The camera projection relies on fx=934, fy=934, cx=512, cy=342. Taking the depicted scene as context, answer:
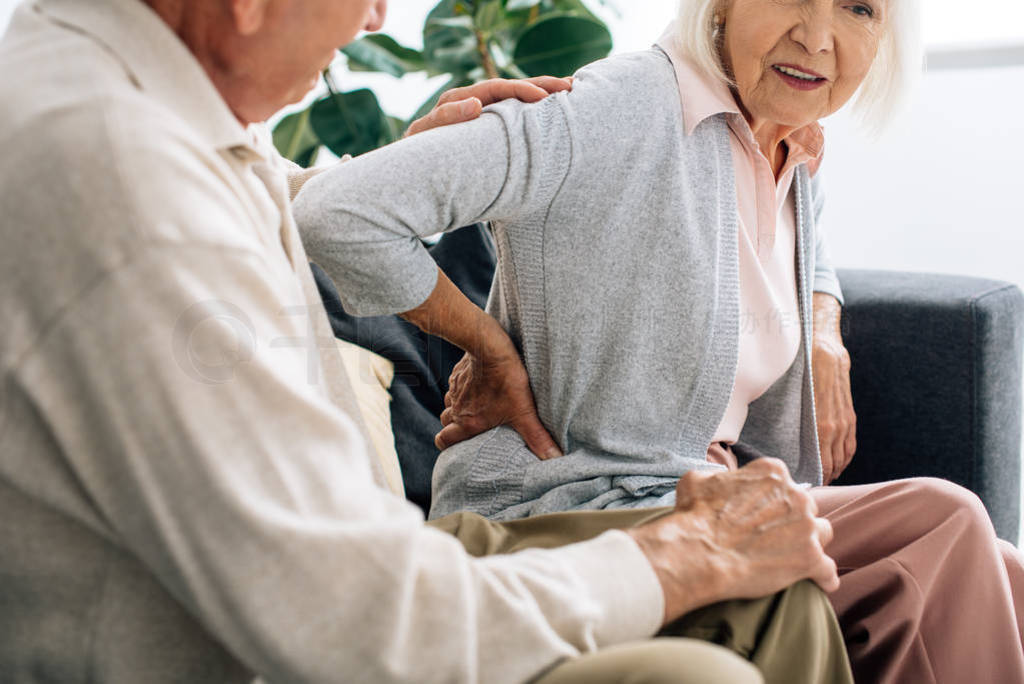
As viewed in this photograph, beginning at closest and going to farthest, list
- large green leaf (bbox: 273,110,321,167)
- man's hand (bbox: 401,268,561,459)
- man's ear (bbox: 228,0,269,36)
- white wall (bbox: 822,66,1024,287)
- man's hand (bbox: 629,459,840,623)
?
man's ear (bbox: 228,0,269,36) < man's hand (bbox: 629,459,840,623) < man's hand (bbox: 401,268,561,459) < large green leaf (bbox: 273,110,321,167) < white wall (bbox: 822,66,1024,287)

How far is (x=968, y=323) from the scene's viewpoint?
5.20 ft

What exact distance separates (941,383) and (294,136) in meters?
1.77

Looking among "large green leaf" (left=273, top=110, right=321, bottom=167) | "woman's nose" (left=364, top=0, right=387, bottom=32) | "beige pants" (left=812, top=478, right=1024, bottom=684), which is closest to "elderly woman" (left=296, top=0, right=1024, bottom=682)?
"beige pants" (left=812, top=478, right=1024, bottom=684)

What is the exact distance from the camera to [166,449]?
0.55 meters

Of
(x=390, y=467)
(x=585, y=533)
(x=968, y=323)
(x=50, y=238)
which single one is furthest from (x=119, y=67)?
(x=968, y=323)

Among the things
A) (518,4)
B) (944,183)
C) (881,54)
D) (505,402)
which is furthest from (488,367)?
(944,183)

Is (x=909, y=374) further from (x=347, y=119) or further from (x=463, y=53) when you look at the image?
(x=347, y=119)

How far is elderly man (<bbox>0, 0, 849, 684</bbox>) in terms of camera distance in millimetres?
553

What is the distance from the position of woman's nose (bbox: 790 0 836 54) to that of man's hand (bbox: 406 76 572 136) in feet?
1.00

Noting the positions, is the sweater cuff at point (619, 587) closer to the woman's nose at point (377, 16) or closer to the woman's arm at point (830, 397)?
the woman's nose at point (377, 16)

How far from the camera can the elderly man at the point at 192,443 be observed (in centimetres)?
55

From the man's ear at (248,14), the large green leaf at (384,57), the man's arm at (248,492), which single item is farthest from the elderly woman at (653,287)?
the large green leaf at (384,57)

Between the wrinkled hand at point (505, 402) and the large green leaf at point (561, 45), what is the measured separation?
4.22 ft

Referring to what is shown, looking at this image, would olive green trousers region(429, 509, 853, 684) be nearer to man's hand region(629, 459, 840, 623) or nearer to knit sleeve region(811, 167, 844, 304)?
man's hand region(629, 459, 840, 623)
